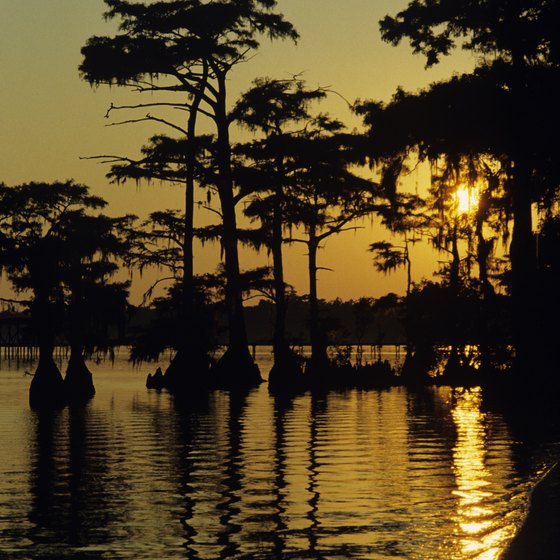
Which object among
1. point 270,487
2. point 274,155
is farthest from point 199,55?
→ point 270,487

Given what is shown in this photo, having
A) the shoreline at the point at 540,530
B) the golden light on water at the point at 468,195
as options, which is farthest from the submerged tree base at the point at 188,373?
the shoreline at the point at 540,530

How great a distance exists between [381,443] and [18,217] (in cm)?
2676

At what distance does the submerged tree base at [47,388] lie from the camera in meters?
44.7

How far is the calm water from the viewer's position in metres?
11.4

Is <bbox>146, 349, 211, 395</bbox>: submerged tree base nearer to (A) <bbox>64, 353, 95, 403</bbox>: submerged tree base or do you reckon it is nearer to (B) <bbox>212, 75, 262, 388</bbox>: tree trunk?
(B) <bbox>212, 75, 262, 388</bbox>: tree trunk

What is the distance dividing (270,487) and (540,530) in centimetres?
604

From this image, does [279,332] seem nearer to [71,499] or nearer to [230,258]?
[230,258]

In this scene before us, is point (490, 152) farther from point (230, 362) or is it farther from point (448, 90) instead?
point (230, 362)

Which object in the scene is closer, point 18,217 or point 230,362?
point 18,217

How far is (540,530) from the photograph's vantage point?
10.3 m

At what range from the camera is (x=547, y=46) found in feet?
89.4

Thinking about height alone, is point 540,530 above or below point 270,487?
above

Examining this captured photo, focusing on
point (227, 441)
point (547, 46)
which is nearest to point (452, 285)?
point (547, 46)

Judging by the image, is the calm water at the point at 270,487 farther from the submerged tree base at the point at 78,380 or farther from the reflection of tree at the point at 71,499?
the submerged tree base at the point at 78,380
